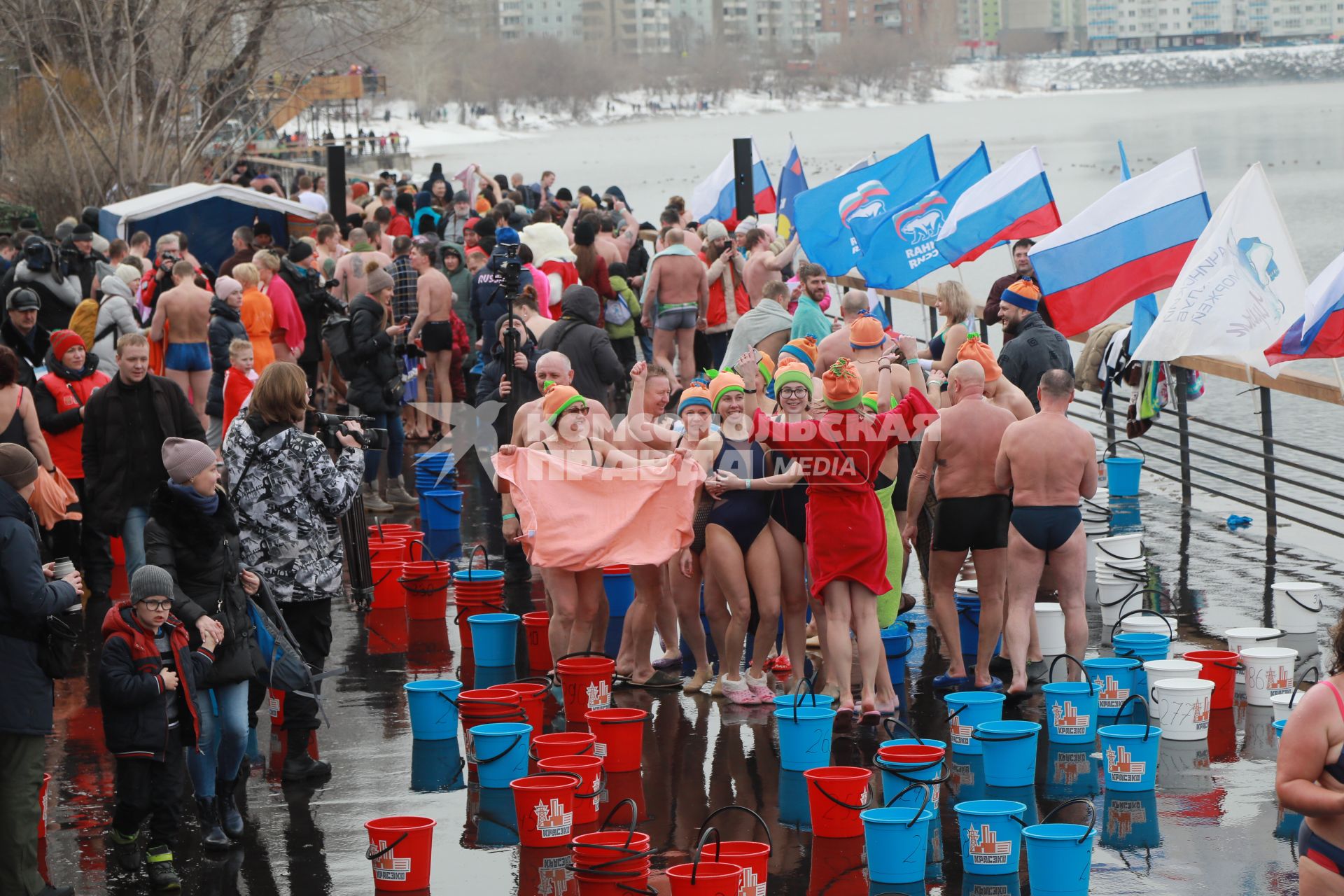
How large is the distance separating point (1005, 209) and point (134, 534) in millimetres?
7712

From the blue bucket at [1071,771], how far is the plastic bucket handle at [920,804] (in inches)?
37.2

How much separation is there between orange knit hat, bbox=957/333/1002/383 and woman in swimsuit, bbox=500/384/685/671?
173cm

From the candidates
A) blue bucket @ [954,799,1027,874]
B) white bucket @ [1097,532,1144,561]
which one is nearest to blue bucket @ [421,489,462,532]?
white bucket @ [1097,532,1144,561]

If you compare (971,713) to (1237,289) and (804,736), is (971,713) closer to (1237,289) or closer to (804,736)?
(804,736)

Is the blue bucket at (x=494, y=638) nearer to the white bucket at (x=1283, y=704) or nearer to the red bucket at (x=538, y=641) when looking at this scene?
the red bucket at (x=538, y=641)

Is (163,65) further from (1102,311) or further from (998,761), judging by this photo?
(998,761)

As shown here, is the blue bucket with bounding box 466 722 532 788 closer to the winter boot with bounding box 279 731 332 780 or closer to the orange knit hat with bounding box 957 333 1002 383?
the winter boot with bounding box 279 731 332 780

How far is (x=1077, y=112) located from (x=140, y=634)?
191685mm

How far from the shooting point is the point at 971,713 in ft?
25.2

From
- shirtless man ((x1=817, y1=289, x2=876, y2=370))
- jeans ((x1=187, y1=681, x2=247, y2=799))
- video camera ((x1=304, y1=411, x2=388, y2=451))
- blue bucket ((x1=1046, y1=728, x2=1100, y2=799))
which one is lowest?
blue bucket ((x1=1046, y1=728, x2=1100, y2=799))

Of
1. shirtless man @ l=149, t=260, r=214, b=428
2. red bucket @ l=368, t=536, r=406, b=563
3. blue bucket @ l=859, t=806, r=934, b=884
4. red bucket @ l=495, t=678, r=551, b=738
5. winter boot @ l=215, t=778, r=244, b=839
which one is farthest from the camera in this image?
shirtless man @ l=149, t=260, r=214, b=428

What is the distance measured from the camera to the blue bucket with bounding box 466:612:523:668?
927cm

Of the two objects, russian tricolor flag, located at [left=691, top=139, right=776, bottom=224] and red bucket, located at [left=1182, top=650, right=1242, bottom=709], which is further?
russian tricolor flag, located at [left=691, top=139, right=776, bottom=224]

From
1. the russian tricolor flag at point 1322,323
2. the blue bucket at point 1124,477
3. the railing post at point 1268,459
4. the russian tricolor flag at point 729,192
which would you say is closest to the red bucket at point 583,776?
the russian tricolor flag at point 1322,323
